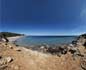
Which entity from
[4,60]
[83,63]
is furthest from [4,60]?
[83,63]

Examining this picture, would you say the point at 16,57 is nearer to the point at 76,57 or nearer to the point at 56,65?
the point at 56,65

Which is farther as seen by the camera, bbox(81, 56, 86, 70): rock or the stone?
bbox(81, 56, 86, 70): rock

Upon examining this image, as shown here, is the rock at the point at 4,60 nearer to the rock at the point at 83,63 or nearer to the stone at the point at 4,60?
the stone at the point at 4,60

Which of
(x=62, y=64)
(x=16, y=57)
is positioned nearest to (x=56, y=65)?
(x=62, y=64)

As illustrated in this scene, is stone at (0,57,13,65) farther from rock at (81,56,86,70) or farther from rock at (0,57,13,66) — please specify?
rock at (81,56,86,70)

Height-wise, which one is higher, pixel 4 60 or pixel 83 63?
pixel 4 60

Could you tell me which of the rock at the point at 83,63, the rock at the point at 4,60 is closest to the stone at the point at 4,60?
the rock at the point at 4,60

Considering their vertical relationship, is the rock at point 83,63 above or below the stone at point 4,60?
below

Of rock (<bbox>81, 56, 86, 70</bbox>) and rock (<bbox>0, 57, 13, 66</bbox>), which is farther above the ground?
rock (<bbox>0, 57, 13, 66</bbox>)

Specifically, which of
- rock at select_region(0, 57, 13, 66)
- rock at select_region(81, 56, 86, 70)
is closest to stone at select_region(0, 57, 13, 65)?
rock at select_region(0, 57, 13, 66)

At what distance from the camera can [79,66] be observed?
892 cm

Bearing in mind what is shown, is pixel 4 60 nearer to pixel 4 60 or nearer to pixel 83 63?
pixel 4 60

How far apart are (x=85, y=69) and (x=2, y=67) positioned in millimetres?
4801

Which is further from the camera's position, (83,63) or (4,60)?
(83,63)
